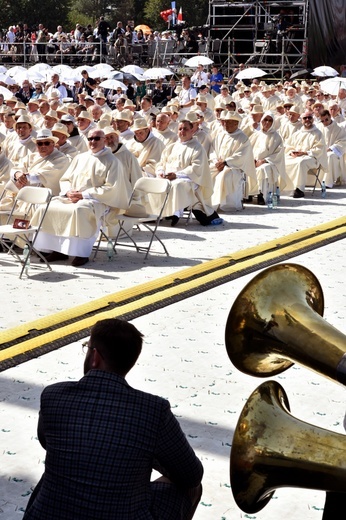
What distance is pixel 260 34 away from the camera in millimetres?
35562

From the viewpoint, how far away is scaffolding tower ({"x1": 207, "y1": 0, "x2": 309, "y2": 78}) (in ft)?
111

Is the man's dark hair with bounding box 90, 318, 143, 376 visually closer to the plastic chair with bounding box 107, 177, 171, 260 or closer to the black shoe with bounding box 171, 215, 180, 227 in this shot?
the plastic chair with bounding box 107, 177, 171, 260

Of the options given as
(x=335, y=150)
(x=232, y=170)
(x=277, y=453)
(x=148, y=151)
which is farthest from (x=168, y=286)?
(x=335, y=150)

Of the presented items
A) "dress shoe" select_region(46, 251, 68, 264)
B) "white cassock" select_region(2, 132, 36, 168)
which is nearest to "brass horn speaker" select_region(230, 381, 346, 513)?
"dress shoe" select_region(46, 251, 68, 264)

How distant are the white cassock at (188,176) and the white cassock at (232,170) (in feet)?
2.80

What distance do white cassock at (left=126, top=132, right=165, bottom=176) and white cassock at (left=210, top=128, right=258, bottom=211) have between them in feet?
4.04

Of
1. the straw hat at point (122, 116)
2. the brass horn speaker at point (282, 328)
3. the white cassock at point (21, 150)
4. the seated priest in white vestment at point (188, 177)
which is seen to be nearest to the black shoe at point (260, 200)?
the seated priest in white vestment at point (188, 177)

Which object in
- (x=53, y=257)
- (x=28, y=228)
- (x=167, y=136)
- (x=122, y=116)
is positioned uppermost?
(x=122, y=116)

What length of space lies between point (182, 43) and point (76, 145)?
24.2 meters

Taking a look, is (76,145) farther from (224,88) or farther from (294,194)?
(224,88)

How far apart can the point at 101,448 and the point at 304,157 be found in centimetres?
1428

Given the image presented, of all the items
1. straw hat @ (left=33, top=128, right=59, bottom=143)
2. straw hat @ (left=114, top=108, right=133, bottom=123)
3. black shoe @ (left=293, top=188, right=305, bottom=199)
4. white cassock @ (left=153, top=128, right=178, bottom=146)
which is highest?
straw hat @ (left=114, top=108, right=133, bottom=123)

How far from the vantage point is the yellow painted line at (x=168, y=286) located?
781 centimetres

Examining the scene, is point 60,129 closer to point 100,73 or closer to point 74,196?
point 74,196
